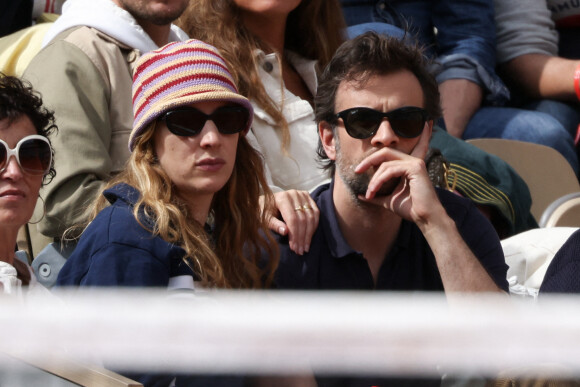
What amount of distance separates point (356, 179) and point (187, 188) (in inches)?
20.0

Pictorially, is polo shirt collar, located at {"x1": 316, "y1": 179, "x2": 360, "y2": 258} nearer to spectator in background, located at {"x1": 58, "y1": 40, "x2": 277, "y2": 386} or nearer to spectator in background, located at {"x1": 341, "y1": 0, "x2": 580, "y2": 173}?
spectator in background, located at {"x1": 58, "y1": 40, "x2": 277, "y2": 386}

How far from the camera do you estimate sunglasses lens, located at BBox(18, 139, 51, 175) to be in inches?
97.8

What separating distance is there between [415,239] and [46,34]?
4.65 ft

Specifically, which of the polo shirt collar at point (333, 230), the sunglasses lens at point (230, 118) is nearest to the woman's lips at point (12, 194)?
the sunglasses lens at point (230, 118)

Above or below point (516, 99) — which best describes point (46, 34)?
above

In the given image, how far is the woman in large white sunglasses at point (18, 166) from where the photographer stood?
2449 millimetres

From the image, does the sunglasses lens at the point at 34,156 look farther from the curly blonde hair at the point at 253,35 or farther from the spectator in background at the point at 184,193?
the curly blonde hair at the point at 253,35

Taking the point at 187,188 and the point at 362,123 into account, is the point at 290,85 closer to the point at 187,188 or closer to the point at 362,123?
the point at 362,123

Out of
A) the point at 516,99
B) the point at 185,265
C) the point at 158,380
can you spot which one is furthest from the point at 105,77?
the point at 516,99

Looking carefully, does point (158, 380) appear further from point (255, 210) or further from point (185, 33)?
point (185, 33)

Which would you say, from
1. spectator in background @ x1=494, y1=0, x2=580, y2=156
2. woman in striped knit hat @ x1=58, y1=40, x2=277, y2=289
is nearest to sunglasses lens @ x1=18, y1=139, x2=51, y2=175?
woman in striped knit hat @ x1=58, y1=40, x2=277, y2=289

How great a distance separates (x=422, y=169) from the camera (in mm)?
2693

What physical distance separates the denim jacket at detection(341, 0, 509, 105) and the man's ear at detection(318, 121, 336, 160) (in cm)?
164

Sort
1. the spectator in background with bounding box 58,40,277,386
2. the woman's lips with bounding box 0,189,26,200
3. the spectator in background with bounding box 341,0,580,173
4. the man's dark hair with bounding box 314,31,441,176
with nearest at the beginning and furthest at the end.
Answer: the spectator in background with bounding box 58,40,277,386 → the woman's lips with bounding box 0,189,26,200 → the man's dark hair with bounding box 314,31,441,176 → the spectator in background with bounding box 341,0,580,173
